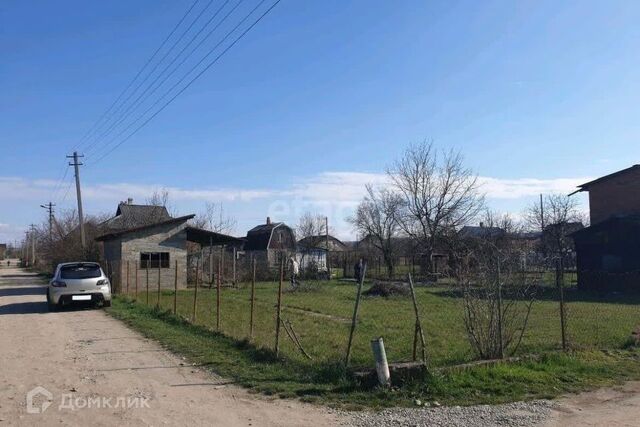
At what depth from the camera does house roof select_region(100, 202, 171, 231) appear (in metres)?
51.6

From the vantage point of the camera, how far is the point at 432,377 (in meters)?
7.83

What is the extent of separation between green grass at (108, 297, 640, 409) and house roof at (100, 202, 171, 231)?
1678 inches

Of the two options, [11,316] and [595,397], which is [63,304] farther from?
[595,397]

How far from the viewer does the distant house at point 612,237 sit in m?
28.8

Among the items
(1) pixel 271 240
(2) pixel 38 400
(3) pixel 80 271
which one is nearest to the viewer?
(2) pixel 38 400

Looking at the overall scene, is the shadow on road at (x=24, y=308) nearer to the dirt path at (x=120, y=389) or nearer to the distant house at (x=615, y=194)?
the dirt path at (x=120, y=389)

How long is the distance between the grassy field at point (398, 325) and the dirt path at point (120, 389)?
1.92 meters

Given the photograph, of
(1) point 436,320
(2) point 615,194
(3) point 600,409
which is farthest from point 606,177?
(3) point 600,409

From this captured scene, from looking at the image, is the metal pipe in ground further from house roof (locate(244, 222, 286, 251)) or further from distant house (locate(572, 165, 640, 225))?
house roof (locate(244, 222, 286, 251))

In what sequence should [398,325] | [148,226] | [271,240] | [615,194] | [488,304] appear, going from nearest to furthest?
[488,304] → [398,325] → [148,226] → [615,194] → [271,240]

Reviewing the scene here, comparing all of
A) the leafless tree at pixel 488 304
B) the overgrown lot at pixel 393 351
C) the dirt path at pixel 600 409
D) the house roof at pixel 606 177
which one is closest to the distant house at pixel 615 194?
the house roof at pixel 606 177

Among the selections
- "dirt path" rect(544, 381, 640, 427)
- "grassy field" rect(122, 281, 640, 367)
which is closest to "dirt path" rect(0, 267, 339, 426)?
"grassy field" rect(122, 281, 640, 367)

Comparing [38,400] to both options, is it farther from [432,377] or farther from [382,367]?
[432,377]

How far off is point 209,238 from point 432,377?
26585mm
